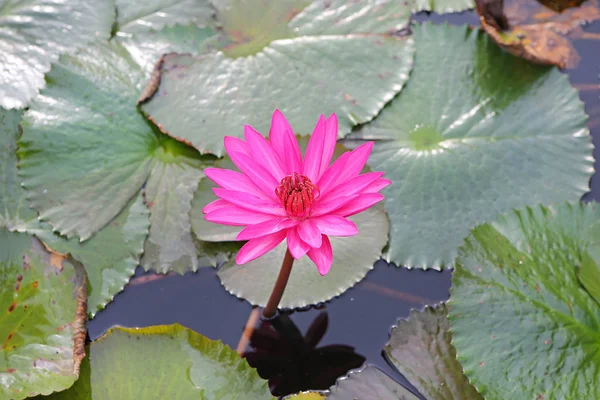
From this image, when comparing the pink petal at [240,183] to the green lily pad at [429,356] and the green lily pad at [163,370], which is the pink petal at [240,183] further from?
the green lily pad at [429,356]

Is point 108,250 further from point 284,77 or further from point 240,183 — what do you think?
point 284,77

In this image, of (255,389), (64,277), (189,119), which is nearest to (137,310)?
(64,277)

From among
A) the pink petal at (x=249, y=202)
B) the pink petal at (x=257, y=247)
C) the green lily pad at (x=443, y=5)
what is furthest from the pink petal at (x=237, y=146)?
the green lily pad at (x=443, y=5)

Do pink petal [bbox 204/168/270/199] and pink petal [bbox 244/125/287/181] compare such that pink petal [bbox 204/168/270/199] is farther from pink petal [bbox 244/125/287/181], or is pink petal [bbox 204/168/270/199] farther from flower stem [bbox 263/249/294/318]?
flower stem [bbox 263/249/294/318]

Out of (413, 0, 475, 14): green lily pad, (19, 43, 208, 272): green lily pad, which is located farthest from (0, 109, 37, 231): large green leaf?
(413, 0, 475, 14): green lily pad

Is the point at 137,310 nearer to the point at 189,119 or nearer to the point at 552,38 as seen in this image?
the point at 189,119

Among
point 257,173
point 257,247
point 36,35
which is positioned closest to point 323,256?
point 257,247
